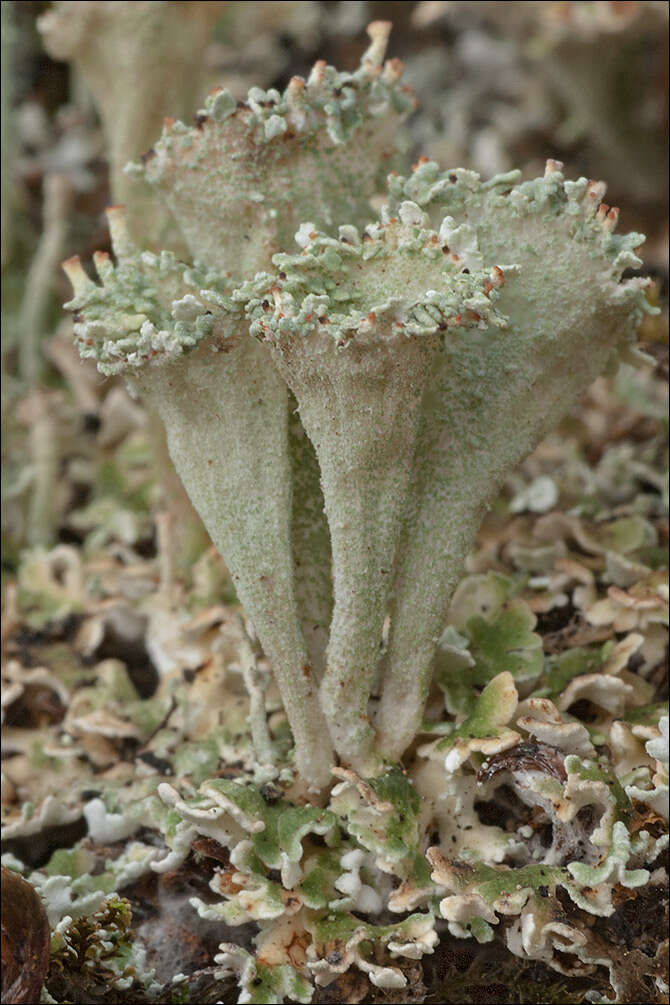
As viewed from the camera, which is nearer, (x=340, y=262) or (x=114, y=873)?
(x=340, y=262)

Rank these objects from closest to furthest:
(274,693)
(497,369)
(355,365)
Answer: (355,365) < (497,369) < (274,693)

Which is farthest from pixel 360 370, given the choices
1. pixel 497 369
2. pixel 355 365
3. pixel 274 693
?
pixel 274 693

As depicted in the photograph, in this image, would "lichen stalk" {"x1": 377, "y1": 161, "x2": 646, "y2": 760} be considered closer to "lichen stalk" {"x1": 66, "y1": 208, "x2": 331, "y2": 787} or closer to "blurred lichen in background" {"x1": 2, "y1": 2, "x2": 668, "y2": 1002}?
"blurred lichen in background" {"x1": 2, "y1": 2, "x2": 668, "y2": 1002}

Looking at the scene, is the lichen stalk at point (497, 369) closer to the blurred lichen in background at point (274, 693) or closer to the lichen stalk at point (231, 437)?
the blurred lichen in background at point (274, 693)

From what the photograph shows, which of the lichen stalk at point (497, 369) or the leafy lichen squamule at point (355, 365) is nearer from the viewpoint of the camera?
the leafy lichen squamule at point (355, 365)

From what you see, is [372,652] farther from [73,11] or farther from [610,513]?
[73,11]

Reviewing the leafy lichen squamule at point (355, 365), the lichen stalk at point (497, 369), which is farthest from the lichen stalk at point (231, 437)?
the lichen stalk at point (497, 369)

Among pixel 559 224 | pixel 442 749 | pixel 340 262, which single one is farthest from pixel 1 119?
pixel 442 749

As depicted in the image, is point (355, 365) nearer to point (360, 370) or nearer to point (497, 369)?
point (360, 370)
